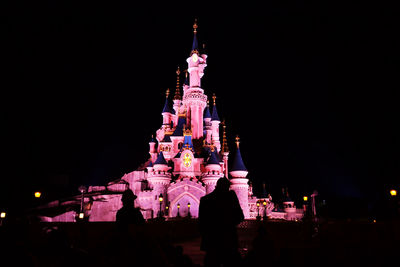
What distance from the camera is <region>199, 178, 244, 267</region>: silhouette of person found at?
493 cm

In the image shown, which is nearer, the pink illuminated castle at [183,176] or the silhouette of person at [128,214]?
the silhouette of person at [128,214]

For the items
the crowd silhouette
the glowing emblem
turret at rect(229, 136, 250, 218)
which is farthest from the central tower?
the crowd silhouette

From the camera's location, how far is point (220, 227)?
5059 millimetres

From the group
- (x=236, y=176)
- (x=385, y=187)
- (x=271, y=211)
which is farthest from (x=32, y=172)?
(x=385, y=187)

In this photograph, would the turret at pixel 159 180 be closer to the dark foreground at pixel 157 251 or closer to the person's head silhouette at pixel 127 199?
the dark foreground at pixel 157 251

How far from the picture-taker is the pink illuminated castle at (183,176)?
33.3 m

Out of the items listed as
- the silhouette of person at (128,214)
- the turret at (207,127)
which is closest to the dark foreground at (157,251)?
the silhouette of person at (128,214)

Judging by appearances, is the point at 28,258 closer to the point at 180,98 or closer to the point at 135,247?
the point at 135,247

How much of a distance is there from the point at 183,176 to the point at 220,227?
30361 millimetres

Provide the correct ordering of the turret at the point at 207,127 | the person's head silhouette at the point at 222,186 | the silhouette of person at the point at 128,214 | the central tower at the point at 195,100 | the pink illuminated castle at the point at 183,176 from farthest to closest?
the turret at the point at 207,127 → the central tower at the point at 195,100 → the pink illuminated castle at the point at 183,176 → the silhouette of person at the point at 128,214 → the person's head silhouette at the point at 222,186

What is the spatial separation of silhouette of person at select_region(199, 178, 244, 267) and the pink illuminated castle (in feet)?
81.3

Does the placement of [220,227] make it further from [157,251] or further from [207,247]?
[157,251]

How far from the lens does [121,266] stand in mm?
3168

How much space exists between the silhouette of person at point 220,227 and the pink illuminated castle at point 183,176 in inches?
975
